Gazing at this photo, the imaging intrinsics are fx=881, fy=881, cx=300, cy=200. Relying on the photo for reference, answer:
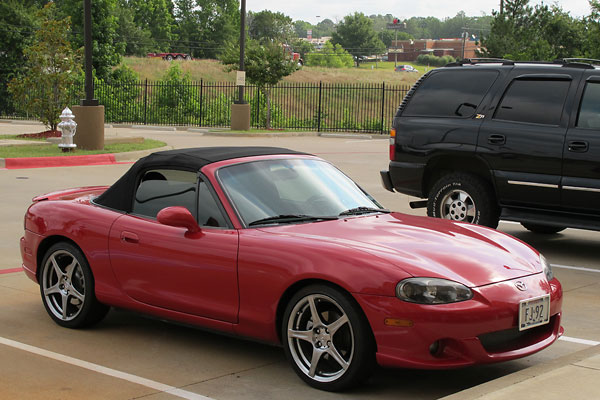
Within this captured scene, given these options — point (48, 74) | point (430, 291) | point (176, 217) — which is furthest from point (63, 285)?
point (48, 74)

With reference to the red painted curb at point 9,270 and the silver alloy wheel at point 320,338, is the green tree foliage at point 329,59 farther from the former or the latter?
the silver alloy wheel at point 320,338

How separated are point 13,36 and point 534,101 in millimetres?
40757

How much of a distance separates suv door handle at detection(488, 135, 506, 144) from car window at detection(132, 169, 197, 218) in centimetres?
480

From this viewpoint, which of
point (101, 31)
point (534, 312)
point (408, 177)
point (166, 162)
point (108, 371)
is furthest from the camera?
point (101, 31)

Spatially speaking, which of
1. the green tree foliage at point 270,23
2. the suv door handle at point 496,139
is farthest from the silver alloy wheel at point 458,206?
the green tree foliage at point 270,23

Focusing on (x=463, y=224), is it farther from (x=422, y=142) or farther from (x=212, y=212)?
(x=422, y=142)

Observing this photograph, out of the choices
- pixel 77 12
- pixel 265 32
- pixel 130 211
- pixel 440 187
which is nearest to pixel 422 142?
pixel 440 187

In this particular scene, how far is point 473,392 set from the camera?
4543mm

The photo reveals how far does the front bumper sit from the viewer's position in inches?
185

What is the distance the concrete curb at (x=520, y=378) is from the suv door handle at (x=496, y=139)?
4.62 metres

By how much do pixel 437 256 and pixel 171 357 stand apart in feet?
6.25

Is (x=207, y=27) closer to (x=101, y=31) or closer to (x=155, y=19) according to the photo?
(x=155, y=19)

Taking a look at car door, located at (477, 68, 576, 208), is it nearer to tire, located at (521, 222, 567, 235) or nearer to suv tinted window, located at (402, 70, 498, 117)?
suv tinted window, located at (402, 70, 498, 117)

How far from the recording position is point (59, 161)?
63.8 feet
